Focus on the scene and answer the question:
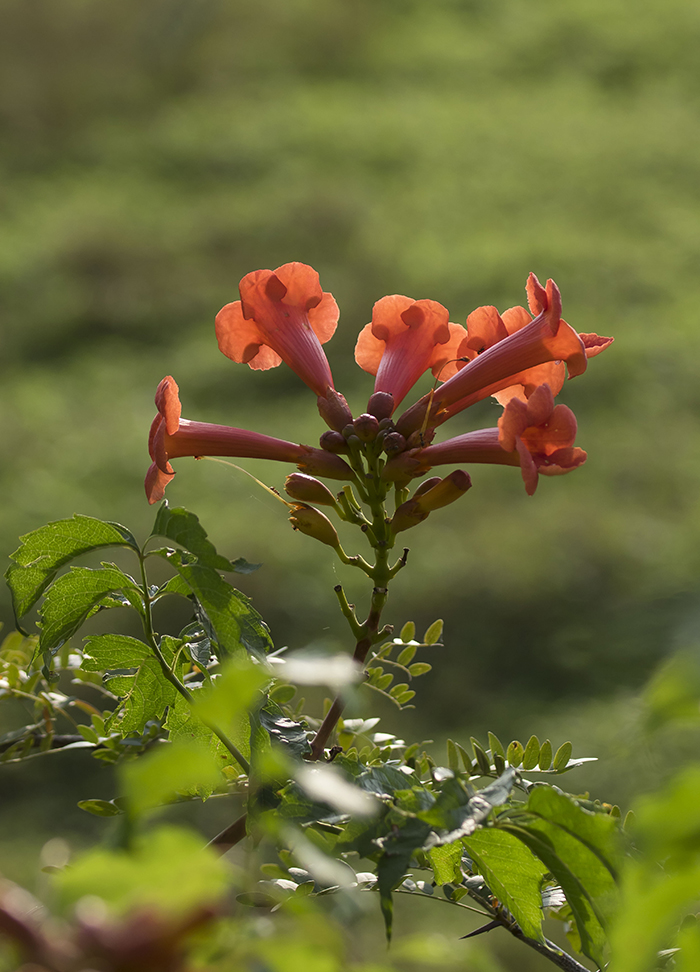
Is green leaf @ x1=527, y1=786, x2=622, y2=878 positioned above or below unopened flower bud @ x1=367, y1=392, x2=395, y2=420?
below

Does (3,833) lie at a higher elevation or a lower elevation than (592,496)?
lower

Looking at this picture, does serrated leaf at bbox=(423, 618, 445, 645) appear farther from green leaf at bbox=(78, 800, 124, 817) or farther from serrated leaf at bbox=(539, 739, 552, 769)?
green leaf at bbox=(78, 800, 124, 817)

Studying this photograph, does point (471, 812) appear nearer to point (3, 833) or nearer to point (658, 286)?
point (3, 833)

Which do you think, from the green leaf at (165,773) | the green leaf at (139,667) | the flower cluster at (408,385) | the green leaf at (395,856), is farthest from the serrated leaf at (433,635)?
the green leaf at (165,773)

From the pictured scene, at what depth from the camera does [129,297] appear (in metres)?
4.33

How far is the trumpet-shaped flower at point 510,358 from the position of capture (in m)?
0.62

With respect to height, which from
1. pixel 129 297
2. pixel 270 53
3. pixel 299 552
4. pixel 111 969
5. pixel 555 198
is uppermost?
pixel 270 53

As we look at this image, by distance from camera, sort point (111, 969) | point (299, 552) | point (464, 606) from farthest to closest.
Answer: point (299, 552)
point (464, 606)
point (111, 969)

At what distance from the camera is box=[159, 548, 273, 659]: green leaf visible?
17.4 inches

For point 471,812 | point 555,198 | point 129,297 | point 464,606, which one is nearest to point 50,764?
point 464,606

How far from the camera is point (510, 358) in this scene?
626 mm

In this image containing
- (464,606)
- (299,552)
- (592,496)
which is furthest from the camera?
(592,496)

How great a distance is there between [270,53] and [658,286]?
3281mm

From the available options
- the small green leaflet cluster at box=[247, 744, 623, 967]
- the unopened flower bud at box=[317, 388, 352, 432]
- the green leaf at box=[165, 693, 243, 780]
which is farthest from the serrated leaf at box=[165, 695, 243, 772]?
the unopened flower bud at box=[317, 388, 352, 432]
